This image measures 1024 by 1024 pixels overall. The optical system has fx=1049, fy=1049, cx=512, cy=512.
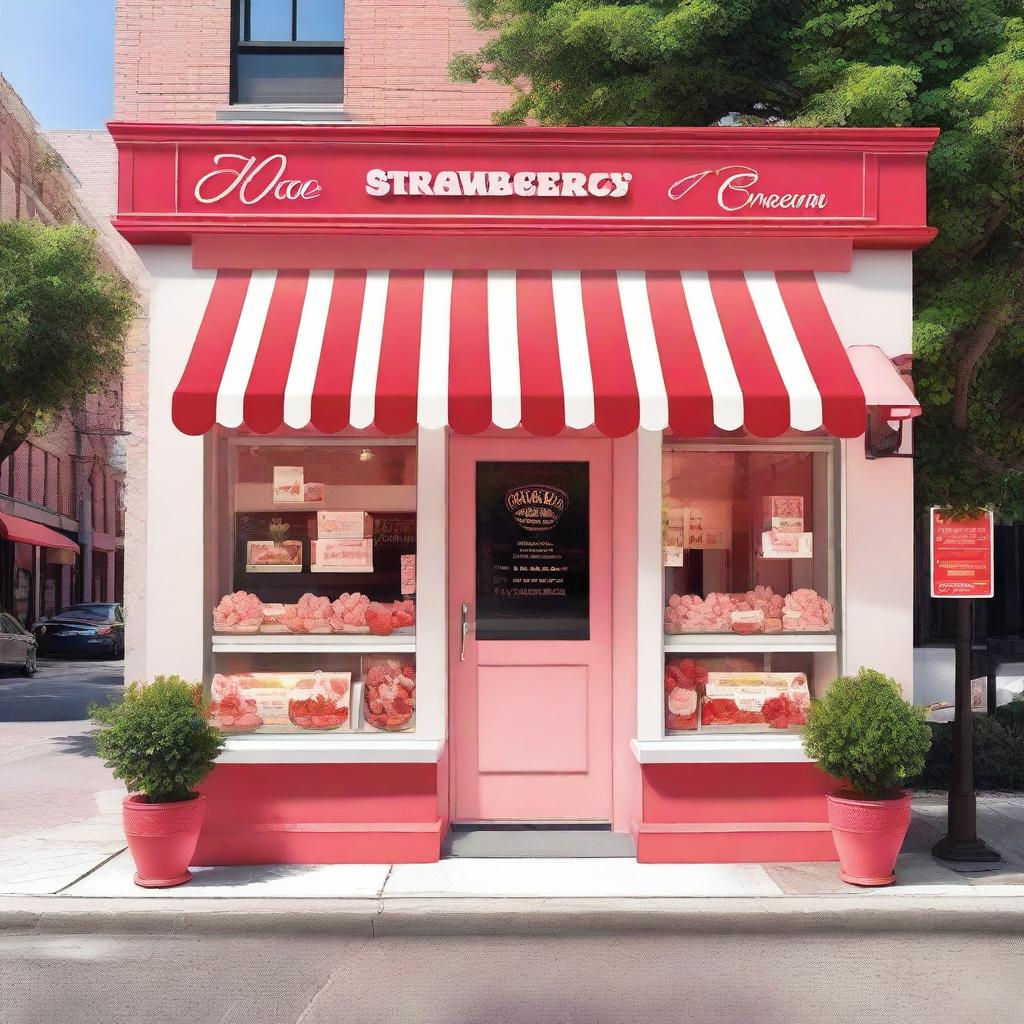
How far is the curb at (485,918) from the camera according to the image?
591cm

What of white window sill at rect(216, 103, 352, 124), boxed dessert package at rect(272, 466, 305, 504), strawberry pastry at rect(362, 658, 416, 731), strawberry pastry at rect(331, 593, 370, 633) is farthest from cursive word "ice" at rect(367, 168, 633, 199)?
white window sill at rect(216, 103, 352, 124)

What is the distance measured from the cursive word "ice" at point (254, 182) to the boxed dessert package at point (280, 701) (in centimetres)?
333

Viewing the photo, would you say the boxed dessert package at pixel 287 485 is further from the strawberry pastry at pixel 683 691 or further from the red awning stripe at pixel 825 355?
the red awning stripe at pixel 825 355

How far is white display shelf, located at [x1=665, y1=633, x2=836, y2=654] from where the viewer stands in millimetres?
7348

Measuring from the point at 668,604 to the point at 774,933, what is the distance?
7.53ft

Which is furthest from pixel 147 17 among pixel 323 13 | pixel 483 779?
pixel 483 779

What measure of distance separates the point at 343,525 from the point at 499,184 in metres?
2.65

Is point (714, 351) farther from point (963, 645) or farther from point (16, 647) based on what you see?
point (16, 647)

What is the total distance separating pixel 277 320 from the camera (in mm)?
7016

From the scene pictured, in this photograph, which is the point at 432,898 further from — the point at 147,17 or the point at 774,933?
the point at 147,17

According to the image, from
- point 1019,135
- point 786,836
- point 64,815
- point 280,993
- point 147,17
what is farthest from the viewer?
point 147,17

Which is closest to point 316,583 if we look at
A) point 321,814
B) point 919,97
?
point 321,814

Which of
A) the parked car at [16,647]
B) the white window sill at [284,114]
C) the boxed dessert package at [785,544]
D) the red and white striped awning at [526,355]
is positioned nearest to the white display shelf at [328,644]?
the red and white striped awning at [526,355]

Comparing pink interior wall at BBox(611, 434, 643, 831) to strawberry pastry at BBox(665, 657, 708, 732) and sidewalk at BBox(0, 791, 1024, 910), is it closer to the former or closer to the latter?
strawberry pastry at BBox(665, 657, 708, 732)
